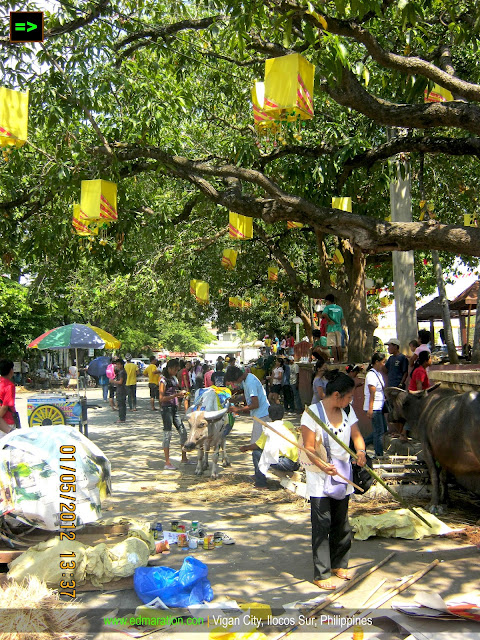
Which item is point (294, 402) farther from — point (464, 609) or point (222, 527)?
point (464, 609)

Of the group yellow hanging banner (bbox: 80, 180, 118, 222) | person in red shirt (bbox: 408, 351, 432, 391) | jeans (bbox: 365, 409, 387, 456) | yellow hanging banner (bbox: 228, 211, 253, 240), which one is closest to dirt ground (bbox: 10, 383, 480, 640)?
jeans (bbox: 365, 409, 387, 456)

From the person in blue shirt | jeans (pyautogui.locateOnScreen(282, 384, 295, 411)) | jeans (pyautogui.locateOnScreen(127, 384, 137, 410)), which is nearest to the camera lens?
the person in blue shirt

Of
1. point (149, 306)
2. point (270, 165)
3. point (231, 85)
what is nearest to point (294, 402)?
point (149, 306)

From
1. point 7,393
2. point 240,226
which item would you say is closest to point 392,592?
point 7,393

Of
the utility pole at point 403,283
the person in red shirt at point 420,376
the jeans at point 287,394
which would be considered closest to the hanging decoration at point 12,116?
the person in red shirt at point 420,376

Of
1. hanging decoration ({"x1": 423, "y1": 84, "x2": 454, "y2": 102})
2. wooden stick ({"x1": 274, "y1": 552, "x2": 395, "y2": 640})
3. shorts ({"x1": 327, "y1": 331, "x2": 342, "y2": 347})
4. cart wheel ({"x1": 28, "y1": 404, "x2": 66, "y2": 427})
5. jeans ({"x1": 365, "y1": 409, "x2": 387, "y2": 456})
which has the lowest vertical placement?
wooden stick ({"x1": 274, "y1": 552, "x2": 395, "y2": 640})

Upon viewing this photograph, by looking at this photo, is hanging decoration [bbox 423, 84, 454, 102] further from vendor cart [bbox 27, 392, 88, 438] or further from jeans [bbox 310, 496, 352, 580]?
vendor cart [bbox 27, 392, 88, 438]

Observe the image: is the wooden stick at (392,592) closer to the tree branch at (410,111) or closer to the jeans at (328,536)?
the jeans at (328,536)

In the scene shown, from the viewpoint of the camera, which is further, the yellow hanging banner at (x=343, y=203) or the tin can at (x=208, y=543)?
the yellow hanging banner at (x=343, y=203)

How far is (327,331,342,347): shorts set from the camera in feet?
47.4

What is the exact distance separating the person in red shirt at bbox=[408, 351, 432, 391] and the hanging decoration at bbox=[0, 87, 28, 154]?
21.1ft

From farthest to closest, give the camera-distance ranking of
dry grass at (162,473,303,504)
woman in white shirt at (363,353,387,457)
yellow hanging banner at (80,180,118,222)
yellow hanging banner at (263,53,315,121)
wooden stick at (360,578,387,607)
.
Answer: woman in white shirt at (363,353,387,457)
dry grass at (162,473,303,504)
yellow hanging banner at (80,180,118,222)
yellow hanging banner at (263,53,315,121)
wooden stick at (360,578,387,607)
